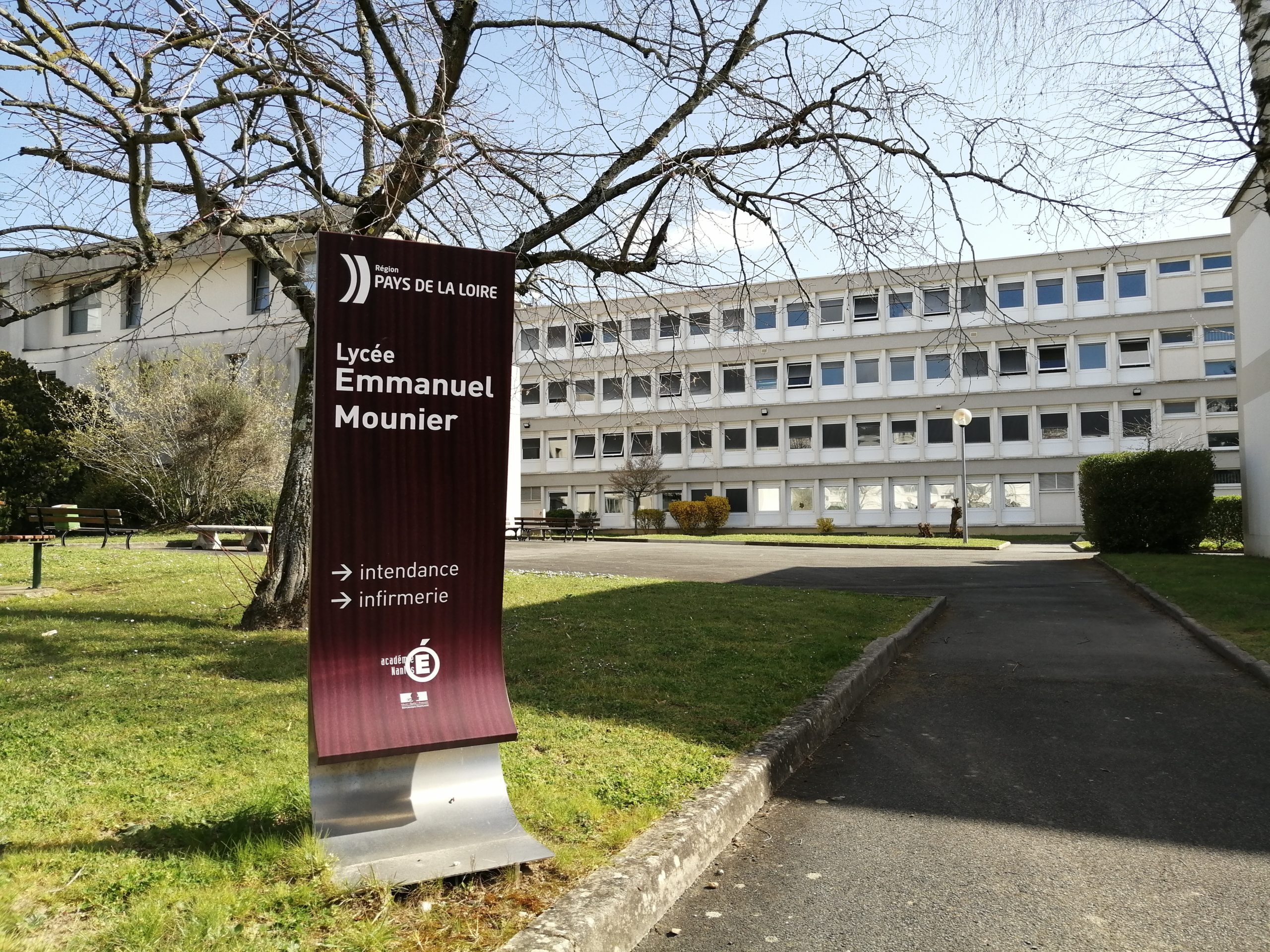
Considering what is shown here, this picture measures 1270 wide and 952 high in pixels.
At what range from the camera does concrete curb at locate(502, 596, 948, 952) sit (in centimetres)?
295

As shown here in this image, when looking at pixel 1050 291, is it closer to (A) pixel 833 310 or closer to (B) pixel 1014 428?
(B) pixel 1014 428

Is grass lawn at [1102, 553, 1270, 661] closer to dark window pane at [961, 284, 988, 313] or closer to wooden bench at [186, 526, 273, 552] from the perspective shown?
dark window pane at [961, 284, 988, 313]

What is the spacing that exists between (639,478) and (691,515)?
128 inches

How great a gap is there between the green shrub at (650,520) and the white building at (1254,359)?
29454 millimetres

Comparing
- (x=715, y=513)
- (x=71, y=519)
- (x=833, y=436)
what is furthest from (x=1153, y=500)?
(x=833, y=436)

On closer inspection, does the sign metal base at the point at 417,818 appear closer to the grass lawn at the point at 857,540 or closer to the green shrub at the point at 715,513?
the grass lawn at the point at 857,540

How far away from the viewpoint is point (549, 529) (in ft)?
119

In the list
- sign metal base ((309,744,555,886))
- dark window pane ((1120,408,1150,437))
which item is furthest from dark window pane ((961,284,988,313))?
dark window pane ((1120,408,1150,437))

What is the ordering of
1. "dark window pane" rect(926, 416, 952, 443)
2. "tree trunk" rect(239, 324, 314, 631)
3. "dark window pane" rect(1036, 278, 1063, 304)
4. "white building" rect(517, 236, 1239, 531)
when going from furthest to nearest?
"dark window pane" rect(926, 416, 952, 443)
"dark window pane" rect(1036, 278, 1063, 304)
"white building" rect(517, 236, 1239, 531)
"tree trunk" rect(239, 324, 314, 631)

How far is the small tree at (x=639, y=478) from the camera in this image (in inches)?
1898

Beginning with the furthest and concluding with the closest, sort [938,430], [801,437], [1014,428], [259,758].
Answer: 1. [801,437]
2. [938,430]
3. [1014,428]
4. [259,758]

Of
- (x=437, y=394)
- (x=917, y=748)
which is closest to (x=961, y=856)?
(x=917, y=748)

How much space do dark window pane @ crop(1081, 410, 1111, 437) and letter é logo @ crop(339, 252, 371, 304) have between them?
47862mm

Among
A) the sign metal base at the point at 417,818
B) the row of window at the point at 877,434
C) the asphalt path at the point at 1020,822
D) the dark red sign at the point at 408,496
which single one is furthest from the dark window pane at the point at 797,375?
the sign metal base at the point at 417,818
